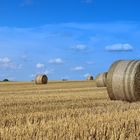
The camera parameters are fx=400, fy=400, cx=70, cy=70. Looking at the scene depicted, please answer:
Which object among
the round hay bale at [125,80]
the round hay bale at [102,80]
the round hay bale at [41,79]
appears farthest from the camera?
the round hay bale at [41,79]

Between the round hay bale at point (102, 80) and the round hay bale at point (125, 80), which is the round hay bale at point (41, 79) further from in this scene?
the round hay bale at point (125, 80)

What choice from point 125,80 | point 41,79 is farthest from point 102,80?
point 125,80

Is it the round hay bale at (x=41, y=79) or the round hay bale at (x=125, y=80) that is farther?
the round hay bale at (x=41, y=79)

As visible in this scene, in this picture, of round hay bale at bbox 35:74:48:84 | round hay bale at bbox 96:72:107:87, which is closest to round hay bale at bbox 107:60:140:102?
round hay bale at bbox 96:72:107:87

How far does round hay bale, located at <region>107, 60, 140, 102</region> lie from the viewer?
14148 mm

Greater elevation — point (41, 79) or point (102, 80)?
point (41, 79)

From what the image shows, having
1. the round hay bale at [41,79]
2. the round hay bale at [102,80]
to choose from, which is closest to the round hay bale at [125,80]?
the round hay bale at [102,80]

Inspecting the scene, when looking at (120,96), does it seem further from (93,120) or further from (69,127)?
(69,127)

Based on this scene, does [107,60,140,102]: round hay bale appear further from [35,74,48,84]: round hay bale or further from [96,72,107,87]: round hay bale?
[35,74,48,84]: round hay bale

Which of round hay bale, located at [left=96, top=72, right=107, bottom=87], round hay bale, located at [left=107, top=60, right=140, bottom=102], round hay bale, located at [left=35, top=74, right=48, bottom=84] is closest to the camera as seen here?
round hay bale, located at [left=107, top=60, right=140, bottom=102]

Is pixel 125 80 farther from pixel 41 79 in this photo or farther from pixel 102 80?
pixel 41 79

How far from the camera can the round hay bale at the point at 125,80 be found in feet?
46.4

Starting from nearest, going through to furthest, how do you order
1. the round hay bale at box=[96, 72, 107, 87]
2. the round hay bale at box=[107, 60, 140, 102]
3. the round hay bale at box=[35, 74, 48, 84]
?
the round hay bale at box=[107, 60, 140, 102], the round hay bale at box=[96, 72, 107, 87], the round hay bale at box=[35, 74, 48, 84]

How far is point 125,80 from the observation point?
47.8ft
